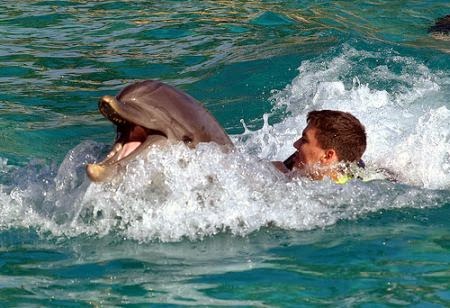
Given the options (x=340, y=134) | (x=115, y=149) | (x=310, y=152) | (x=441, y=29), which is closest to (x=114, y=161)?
(x=115, y=149)

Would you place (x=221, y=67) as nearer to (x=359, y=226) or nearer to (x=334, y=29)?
(x=334, y=29)

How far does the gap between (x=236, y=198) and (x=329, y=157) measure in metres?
1.25

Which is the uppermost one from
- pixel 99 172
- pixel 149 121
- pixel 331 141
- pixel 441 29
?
pixel 149 121

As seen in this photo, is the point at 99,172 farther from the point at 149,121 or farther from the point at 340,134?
the point at 340,134

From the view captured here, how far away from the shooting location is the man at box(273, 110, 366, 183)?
777cm

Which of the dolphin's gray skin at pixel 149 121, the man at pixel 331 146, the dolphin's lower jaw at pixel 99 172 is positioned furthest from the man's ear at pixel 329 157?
the dolphin's lower jaw at pixel 99 172

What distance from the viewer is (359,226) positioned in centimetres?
673

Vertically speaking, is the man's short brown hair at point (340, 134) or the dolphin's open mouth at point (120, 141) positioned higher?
the dolphin's open mouth at point (120, 141)

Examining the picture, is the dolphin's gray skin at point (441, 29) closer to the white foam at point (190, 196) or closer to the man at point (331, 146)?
the white foam at point (190, 196)

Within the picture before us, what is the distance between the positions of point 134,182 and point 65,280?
874 millimetres

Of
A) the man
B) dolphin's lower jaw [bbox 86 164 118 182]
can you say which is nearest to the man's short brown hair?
the man

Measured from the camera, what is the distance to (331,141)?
306 inches

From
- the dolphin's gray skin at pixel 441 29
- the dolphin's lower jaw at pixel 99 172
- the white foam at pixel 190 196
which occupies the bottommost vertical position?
the dolphin's gray skin at pixel 441 29

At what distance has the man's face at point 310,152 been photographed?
7.82m
